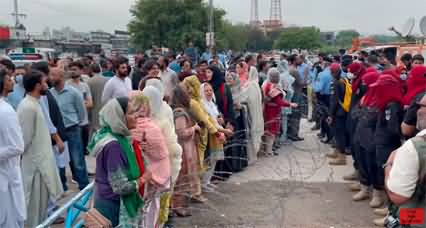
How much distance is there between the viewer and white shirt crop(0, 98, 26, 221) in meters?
3.80

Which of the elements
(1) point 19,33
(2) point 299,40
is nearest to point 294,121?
(1) point 19,33

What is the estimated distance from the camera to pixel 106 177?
11.3ft

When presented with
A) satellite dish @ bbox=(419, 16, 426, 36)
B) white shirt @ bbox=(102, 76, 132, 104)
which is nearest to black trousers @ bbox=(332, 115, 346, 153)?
white shirt @ bbox=(102, 76, 132, 104)

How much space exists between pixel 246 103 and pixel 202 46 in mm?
29864

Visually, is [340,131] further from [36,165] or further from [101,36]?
[101,36]

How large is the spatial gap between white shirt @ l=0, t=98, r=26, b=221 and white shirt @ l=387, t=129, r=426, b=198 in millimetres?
2755

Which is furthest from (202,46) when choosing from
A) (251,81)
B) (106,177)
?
(106,177)

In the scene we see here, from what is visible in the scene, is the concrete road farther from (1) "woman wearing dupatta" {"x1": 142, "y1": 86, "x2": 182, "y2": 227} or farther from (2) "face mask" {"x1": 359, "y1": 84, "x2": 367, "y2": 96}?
(2) "face mask" {"x1": 359, "y1": 84, "x2": 367, "y2": 96}

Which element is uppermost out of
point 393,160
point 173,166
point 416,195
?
point 393,160

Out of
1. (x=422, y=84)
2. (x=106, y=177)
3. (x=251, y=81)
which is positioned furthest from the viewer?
(x=251, y=81)

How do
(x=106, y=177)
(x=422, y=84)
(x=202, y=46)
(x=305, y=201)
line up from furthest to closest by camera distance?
(x=202, y=46)
(x=305, y=201)
(x=422, y=84)
(x=106, y=177)

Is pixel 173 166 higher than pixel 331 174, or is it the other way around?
pixel 173 166

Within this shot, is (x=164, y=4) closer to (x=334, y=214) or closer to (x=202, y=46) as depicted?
(x=202, y=46)

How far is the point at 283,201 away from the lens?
6375mm
